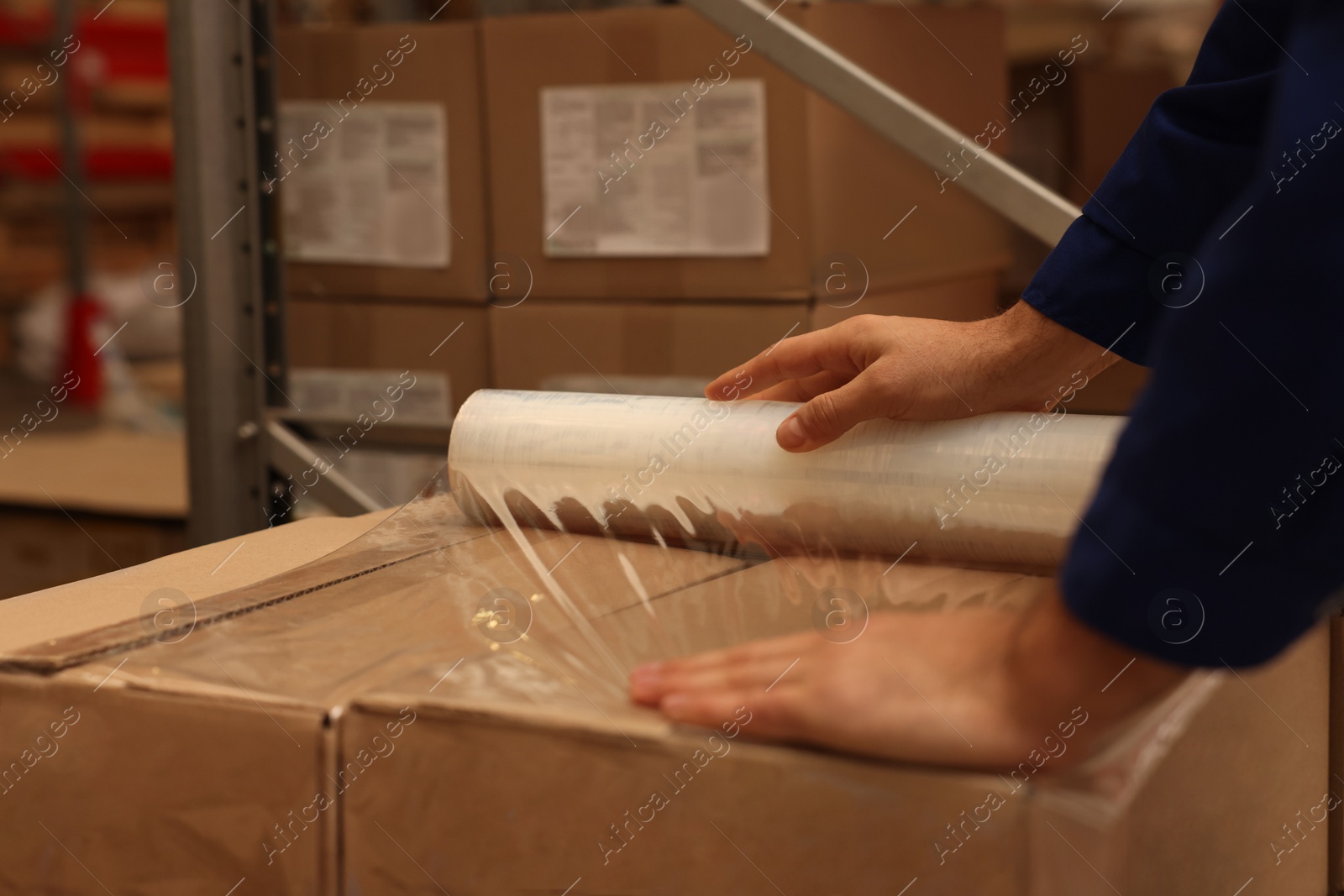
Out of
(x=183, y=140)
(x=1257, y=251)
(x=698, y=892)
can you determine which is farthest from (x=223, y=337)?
(x=1257, y=251)

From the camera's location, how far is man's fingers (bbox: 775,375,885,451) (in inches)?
34.8

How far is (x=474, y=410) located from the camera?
1.03 m

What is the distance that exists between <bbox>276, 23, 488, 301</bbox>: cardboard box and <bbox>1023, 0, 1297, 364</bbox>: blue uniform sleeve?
1.07m

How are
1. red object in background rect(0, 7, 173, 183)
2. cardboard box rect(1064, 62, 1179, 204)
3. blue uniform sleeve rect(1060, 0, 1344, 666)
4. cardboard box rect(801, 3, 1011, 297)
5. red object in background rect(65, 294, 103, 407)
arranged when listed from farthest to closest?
red object in background rect(0, 7, 173, 183), red object in background rect(65, 294, 103, 407), cardboard box rect(1064, 62, 1179, 204), cardboard box rect(801, 3, 1011, 297), blue uniform sleeve rect(1060, 0, 1344, 666)

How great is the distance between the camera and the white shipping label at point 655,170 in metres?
1.61

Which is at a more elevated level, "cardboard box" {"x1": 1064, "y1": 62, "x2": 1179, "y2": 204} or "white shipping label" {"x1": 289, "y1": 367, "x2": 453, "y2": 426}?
"cardboard box" {"x1": 1064, "y1": 62, "x2": 1179, "y2": 204}

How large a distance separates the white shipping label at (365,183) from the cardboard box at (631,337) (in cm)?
17

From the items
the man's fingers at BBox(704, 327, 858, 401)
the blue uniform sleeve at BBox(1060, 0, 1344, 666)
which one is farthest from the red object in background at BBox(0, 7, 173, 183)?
the blue uniform sleeve at BBox(1060, 0, 1344, 666)

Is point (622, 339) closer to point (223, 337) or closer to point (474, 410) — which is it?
point (223, 337)

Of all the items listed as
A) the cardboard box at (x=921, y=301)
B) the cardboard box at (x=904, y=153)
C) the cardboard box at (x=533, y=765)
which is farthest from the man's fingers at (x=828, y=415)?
the cardboard box at (x=904, y=153)

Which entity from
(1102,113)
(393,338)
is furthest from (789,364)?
(1102,113)

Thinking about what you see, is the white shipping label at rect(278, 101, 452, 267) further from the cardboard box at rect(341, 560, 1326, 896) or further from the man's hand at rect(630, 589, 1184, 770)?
the man's hand at rect(630, 589, 1184, 770)

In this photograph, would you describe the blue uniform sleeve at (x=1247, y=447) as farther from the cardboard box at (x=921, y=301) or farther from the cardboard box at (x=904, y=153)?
the cardboard box at (x=904, y=153)

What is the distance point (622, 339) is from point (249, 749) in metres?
1.12
